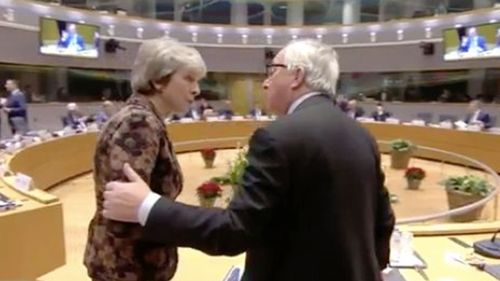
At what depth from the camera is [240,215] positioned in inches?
40.0

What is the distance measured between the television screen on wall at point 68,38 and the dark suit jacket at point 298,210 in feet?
36.7

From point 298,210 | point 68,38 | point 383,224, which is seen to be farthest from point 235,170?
point 68,38

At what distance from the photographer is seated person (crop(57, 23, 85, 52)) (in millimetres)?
11634

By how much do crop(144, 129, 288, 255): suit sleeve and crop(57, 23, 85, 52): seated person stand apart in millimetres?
11418

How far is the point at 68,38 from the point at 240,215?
11.6m

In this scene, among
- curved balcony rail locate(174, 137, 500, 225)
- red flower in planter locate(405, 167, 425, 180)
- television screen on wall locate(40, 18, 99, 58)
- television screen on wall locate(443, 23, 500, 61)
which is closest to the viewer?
curved balcony rail locate(174, 137, 500, 225)

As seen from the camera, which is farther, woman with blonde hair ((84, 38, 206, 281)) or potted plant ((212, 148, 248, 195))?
potted plant ((212, 148, 248, 195))

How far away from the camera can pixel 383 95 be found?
50.8ft

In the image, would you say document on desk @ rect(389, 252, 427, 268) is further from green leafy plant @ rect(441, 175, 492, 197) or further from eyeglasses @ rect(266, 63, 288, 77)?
green leafy plant @ rect(441, 175, 492, 197)

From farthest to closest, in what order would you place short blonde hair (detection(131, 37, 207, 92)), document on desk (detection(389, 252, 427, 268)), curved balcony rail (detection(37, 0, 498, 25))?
curved balcony rail (detection(37, 0, 498, 25))
document on desk (detection(389, 252, 427, 268))
short blonde hair (detection(131, 37, 207, 92))

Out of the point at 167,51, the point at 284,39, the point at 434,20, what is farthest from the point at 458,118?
the point at 167,51

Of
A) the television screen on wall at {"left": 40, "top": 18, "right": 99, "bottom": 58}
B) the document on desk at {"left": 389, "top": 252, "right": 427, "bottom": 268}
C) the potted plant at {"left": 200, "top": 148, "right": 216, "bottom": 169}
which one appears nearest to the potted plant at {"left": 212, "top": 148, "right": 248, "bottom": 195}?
the document on desk at {"left": 389, "top": 252, "right": 427, "bottom": 268}

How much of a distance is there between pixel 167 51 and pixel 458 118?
12.6 m

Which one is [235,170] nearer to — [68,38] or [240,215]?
[240,215]
